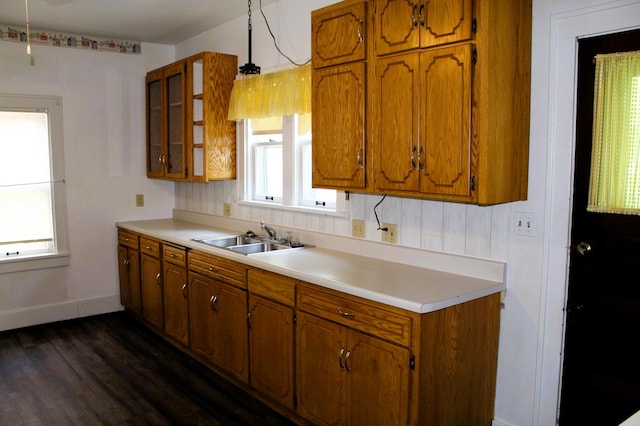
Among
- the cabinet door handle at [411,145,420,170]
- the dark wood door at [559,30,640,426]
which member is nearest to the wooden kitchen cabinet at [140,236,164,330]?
the cabinet door handle at [411,145,420,170]

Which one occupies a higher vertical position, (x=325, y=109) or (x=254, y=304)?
(x=325, y=109)

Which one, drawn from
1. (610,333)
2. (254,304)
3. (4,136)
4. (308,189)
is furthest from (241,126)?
(610,333)

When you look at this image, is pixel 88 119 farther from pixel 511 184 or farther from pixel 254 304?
pixel 511 184

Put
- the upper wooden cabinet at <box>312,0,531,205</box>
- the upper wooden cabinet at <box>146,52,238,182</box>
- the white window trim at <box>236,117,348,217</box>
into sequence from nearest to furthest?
the upper wooden cabinet at <box>312,0,531,205</box>, the white window trim at <box>236,117,348,217</box>, the upper wooden cabinet at <box>146,52,238,182</box>

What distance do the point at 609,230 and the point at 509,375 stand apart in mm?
848

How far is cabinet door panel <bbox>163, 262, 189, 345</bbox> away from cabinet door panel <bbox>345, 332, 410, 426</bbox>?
1.77 metres

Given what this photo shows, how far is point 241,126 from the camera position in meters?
4.28

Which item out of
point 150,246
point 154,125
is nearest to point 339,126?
point 150,246

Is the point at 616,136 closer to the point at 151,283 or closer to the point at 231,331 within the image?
the point at 231,331

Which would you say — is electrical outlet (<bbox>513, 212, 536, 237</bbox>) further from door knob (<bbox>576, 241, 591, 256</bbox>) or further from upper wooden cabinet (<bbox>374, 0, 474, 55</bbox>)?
upper wooden cabinet (<bbox>374, 0, 474, 55</bbox>)

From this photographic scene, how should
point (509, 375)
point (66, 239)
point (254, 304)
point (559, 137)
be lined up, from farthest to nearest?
point (66, 239)
point (254, 304)
point (509, 375)
point (559, 137)

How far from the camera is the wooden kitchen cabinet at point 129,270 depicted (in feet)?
15.1

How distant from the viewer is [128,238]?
15.5 feet

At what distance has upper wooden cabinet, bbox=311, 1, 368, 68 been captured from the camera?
2.71 metres
